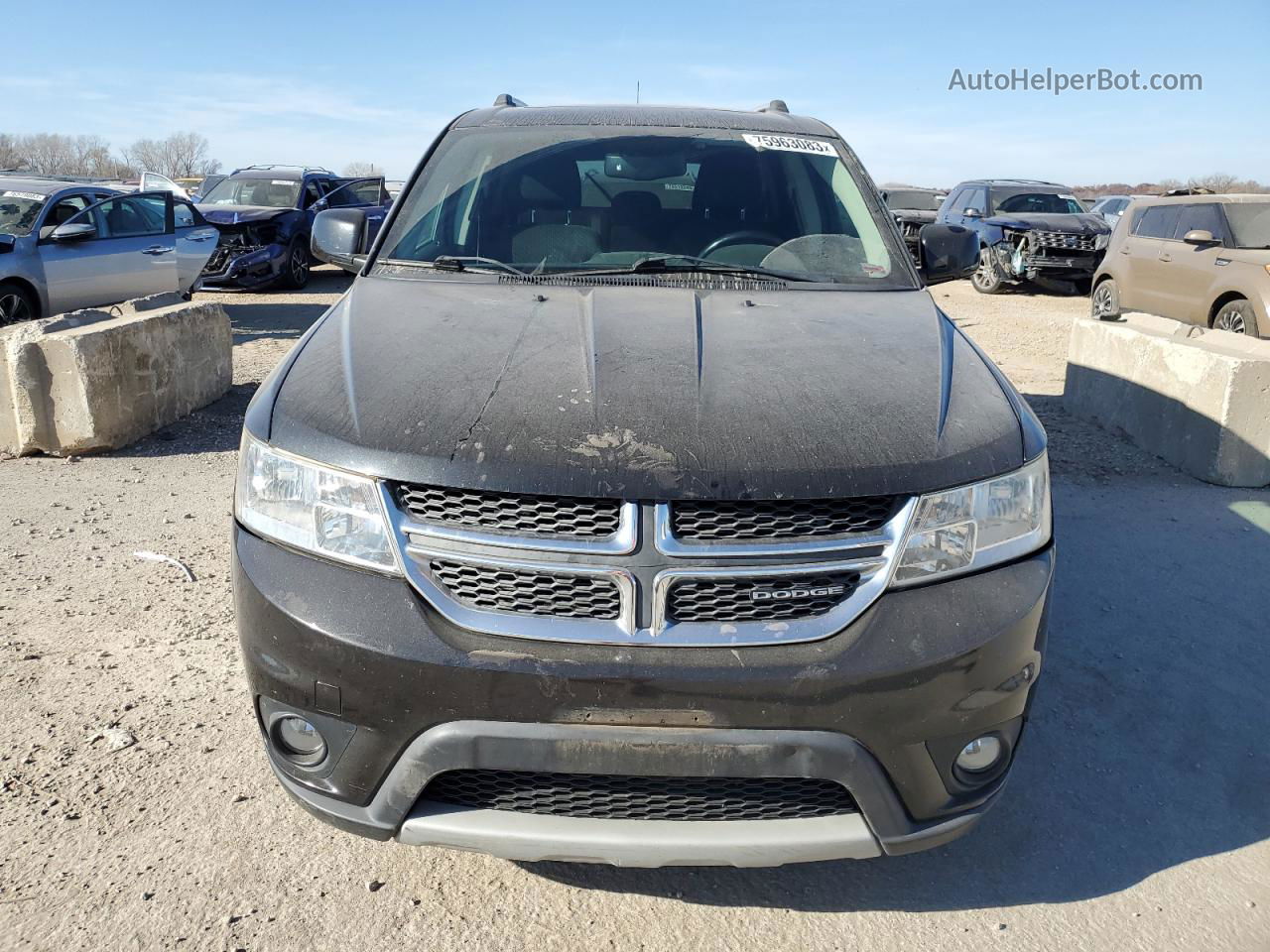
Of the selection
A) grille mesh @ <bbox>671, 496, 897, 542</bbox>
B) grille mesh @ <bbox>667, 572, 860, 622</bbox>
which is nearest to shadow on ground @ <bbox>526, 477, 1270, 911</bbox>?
grille mesh @ <bbox>667, 572, 860, 622</bbox>

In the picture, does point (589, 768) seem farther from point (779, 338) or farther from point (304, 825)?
point (779, 338)

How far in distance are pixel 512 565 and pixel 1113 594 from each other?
3.17 m

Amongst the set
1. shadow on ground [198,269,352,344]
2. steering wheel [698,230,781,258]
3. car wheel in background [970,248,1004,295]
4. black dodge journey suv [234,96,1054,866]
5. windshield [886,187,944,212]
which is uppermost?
steering wheel [698,230,781,258]

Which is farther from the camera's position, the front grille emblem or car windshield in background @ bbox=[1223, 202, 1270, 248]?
car windshield in background @ bbox=[1223, 202, 1270, 248]

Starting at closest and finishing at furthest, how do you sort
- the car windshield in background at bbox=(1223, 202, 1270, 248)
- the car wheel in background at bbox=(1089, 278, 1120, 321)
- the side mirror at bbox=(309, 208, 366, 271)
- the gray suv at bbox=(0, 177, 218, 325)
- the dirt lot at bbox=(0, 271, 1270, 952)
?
1. the dirt lot at bbox=(0, 271, 1270, 952)
2. the side mirror at bbox=(309, 208, 366, 271)
3. the gray suv at bbox=(0, 177, 218, 325)
4. the car windshield in background at bbox=(1223, 202, 1270, 248)
5. the car wheel in background at bbox=(1089, 278, 1120, 321)

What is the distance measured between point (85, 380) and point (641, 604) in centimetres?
483

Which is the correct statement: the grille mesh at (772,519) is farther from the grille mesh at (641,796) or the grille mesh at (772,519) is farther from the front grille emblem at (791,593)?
the grille mesh at (641,796)

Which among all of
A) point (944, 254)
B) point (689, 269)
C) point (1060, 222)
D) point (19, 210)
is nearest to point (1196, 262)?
point (1060, 222)

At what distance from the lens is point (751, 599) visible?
78.6 inches

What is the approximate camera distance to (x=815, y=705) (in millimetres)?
1941

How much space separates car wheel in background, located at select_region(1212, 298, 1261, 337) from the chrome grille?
6104mm

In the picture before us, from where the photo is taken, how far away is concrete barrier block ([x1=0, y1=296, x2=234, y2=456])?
18.3 ft

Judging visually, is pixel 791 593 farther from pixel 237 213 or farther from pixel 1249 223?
pixel 237 213

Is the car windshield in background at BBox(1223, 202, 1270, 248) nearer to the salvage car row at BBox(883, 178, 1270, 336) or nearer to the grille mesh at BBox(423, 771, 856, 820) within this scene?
the salvage car row at BBox(883, 178, 1270, 336)
